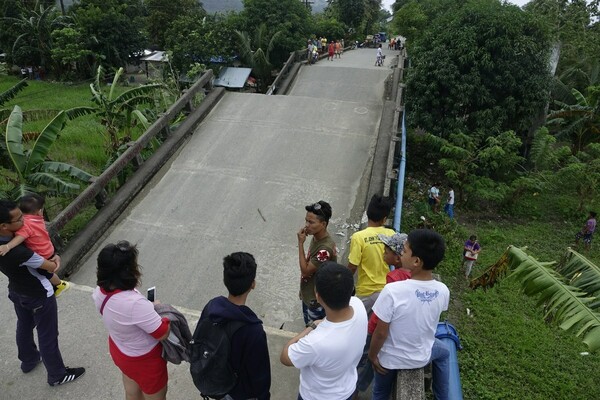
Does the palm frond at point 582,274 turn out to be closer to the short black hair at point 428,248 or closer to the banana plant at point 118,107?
the short black hair at point 428,248

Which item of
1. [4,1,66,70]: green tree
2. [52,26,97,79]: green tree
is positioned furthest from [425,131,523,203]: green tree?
[4,1,66,70]: green tree

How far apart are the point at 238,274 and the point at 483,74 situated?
11.9 metres

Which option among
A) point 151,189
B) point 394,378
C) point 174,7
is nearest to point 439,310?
point 394,378

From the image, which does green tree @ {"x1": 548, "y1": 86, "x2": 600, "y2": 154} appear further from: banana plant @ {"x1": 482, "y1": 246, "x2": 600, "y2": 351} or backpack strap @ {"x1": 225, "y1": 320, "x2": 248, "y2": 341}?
backpack strap @ {"x1": 225, "y1": 320, "x2": 248, "y2": 341}

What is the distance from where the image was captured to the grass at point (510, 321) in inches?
243

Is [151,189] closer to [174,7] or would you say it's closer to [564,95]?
[564,95]

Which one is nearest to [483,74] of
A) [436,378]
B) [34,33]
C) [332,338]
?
[436,378]

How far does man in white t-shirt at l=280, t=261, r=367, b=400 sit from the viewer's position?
7.72 feet

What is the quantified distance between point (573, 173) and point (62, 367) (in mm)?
12455

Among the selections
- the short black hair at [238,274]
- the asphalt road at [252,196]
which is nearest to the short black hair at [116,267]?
the short black hair at [238,274]

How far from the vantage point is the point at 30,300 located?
340cm

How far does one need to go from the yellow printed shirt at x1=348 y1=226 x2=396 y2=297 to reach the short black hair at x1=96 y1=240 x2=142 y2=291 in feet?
6.09

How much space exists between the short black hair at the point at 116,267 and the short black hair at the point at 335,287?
3.91 feet

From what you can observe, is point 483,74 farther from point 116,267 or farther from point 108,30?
point 108,30
